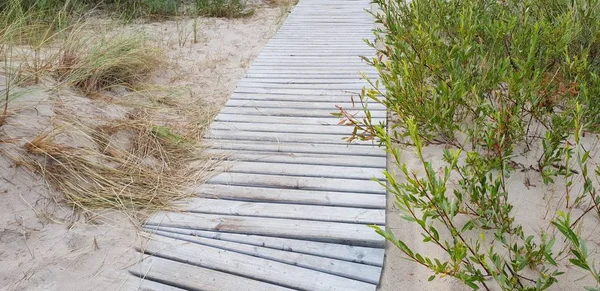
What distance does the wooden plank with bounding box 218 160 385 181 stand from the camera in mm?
2768

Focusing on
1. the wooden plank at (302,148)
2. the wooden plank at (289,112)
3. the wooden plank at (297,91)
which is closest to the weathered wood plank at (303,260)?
the wooden plank at (302,148)

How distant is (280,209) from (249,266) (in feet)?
1.43

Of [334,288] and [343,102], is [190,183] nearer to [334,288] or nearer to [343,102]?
[334,288]

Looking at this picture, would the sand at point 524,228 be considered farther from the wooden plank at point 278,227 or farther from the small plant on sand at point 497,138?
the wooden plank at point 278,227

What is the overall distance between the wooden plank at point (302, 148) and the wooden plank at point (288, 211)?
1.85 feet

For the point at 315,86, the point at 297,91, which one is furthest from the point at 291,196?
the point at 315,86

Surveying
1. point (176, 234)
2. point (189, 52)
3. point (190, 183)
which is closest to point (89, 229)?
point (176, 234)

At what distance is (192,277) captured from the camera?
2.09m

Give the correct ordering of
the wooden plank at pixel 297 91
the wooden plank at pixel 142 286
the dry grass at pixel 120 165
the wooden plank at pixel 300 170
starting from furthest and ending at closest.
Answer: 1. the wooden plank at pixel 297 91
2. the wooden plank at pixel 300 170
3. the dry grass at pixel 120 165
4. the wooden plank at pixel 142 286

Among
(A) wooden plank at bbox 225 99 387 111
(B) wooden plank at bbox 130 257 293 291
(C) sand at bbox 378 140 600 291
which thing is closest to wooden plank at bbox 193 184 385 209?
(C) sand at bbox 378 140 600 291

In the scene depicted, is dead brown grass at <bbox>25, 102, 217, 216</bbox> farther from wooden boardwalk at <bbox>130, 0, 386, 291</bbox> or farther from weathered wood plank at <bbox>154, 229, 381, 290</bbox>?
weathered wood plank at <bbox>154, 229, 381, 290</bbox>

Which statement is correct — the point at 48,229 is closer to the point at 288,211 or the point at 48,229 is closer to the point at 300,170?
the point at 288,211

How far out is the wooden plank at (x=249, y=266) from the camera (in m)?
2.04

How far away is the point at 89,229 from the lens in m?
2.33
